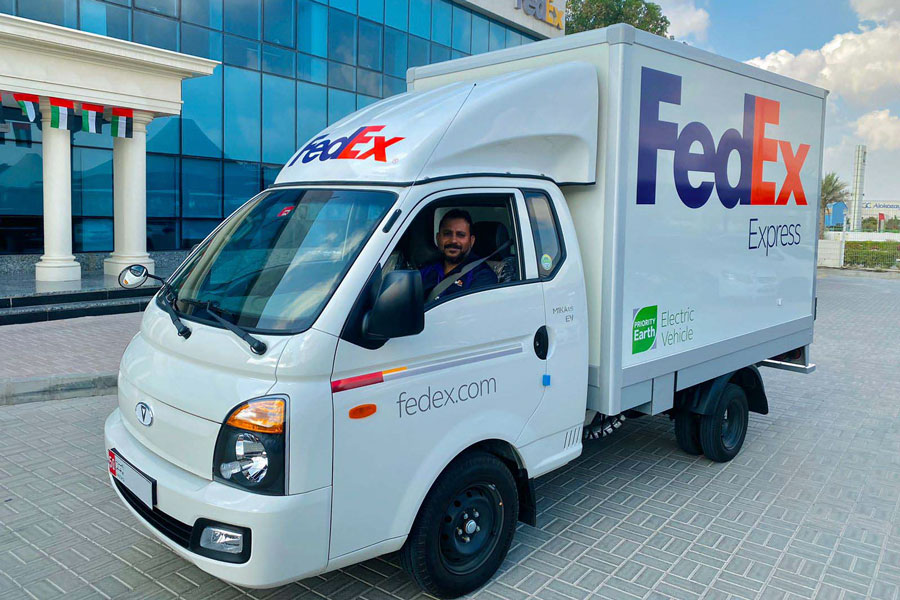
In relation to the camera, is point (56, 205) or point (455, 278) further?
point (56, 205)

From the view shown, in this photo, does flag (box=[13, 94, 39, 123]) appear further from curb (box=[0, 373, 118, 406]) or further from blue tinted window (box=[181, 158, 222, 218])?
curb (box=[0, 373, 118, 406])

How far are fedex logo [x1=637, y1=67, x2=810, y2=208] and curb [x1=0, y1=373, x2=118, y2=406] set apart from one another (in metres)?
6.11

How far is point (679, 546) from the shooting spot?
4457 mm

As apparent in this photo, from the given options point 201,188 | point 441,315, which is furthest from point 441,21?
point 441,315

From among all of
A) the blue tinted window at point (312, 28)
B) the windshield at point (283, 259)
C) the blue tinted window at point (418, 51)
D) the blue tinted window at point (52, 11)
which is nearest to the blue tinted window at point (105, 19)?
the blue tinted window at point (52, 11)

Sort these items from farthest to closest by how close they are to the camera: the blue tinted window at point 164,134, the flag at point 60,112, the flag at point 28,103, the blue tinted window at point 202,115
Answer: the blue tinted window at point 202,115
the blue tinted window at point 164,134
the flag at point 60,112
the flag at point 28,103

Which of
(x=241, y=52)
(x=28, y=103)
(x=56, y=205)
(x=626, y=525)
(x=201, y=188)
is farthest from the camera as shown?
(x=241, y=52)

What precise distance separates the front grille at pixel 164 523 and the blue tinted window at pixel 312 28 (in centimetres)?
1938

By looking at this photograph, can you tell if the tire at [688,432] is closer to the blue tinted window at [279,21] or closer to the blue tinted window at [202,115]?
the blue tinted window at [202,115]

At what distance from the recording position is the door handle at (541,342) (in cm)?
396

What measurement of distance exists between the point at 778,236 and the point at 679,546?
9.52ft

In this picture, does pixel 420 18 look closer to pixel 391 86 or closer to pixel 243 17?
pixel 391 86

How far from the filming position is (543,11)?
28.8 m

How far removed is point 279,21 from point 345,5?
261 cm
